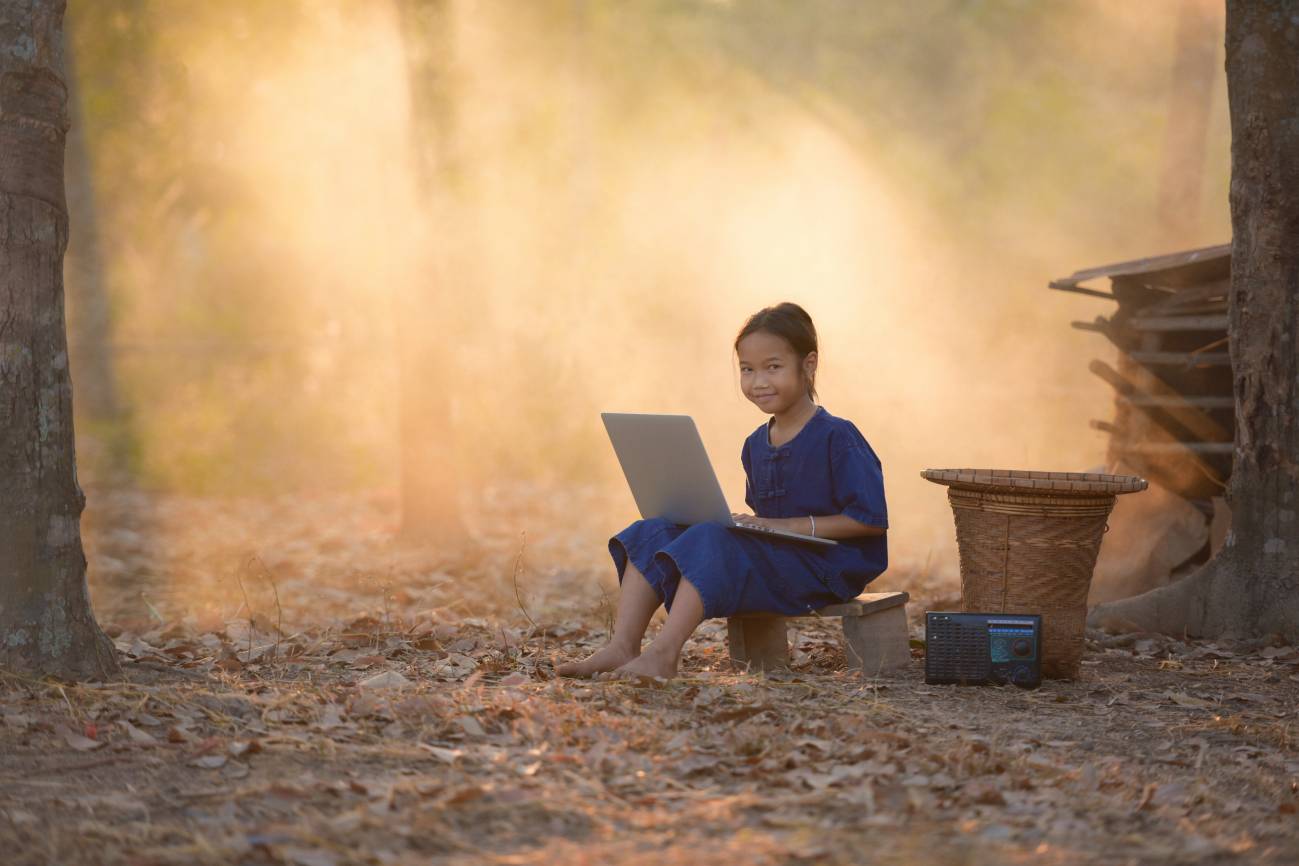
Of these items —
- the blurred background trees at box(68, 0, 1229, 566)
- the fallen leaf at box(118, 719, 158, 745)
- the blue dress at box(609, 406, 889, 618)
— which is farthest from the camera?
the blurred background trees at box(68, 0, 1229, 566)

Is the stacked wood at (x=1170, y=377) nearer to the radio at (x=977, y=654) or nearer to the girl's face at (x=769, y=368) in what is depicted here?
the girl's face at (x=769, y=368)

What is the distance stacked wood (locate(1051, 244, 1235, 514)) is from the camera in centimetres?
817

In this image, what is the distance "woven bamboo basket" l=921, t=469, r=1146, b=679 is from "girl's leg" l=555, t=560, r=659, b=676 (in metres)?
1.26

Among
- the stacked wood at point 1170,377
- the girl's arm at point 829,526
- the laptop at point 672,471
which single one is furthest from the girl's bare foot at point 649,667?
the stacked wood at point 1170,377

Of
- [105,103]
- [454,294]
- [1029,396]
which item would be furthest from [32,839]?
[1029,396]

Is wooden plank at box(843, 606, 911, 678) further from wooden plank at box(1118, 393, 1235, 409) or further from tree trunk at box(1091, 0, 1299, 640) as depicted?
wooden plank at box(1118, 393, 1235, 409)

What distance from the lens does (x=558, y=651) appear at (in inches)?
233

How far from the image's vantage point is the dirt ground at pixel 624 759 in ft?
9.78

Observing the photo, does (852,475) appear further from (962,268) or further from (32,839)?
(962,268)

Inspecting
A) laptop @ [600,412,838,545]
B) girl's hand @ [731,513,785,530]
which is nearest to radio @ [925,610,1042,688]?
laptop @ [600,412,838,545]

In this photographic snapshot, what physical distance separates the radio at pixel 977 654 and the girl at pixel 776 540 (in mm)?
384

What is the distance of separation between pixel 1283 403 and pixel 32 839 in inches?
223

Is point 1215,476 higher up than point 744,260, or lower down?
lower down

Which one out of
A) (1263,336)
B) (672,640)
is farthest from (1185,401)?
(672,640)
